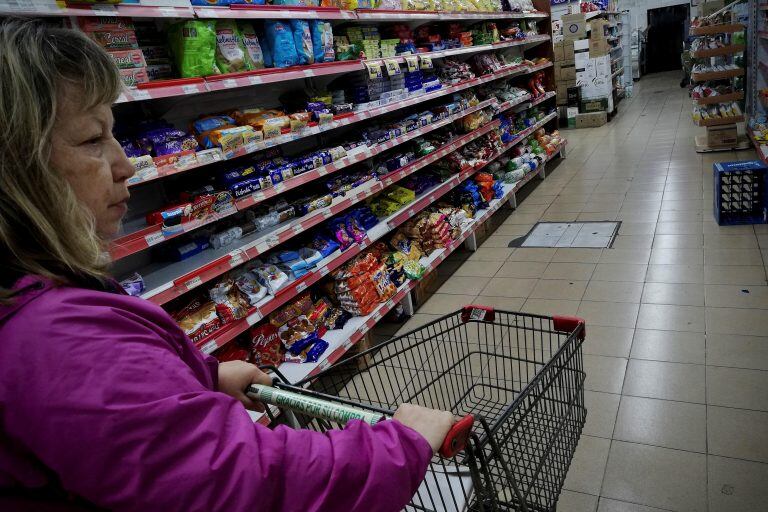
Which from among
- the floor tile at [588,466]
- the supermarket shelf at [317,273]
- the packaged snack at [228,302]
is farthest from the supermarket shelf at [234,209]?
the floor tile at [588,466]

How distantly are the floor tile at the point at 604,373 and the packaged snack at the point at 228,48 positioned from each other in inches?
105

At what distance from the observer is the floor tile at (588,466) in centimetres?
217

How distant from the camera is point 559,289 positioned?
409 centimetres

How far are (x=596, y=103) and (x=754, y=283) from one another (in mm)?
8639

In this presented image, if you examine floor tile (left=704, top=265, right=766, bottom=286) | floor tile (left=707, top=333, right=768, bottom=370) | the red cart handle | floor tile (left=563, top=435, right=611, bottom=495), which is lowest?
floor tile (left=704, top=265, right=766, bottom=286)

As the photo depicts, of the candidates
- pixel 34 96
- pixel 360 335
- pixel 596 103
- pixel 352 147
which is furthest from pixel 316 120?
pixel 596 103

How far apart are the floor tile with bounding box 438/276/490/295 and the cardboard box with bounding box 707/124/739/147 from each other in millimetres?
5226

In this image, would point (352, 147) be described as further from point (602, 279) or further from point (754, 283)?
point (754, 283)

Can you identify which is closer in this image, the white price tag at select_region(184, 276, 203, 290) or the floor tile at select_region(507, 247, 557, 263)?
the white price tag at select_region(184, 276, 203, 290)

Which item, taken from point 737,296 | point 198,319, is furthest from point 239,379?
point 737,296

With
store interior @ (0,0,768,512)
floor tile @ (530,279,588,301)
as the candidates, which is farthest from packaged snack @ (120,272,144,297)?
floor tile @ (530,279,588,301)

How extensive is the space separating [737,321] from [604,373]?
1.06 m

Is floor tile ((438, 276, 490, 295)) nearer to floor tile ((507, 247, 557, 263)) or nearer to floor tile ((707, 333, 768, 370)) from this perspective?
floor tile ((507, 247, 557, 263))

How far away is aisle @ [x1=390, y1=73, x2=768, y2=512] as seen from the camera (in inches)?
84.8
